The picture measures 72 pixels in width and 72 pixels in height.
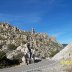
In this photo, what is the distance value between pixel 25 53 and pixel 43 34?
4116 inches

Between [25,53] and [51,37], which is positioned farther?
[51,37]

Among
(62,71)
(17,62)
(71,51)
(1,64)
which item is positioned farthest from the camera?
(17,62)

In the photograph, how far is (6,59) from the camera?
45.4 m

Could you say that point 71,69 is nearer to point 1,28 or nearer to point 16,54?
point 16,54

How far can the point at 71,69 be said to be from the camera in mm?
24375

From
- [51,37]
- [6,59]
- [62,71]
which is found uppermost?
[51,37]

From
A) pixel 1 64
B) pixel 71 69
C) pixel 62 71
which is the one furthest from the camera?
pixel 1 64

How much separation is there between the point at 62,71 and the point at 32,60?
22.8m

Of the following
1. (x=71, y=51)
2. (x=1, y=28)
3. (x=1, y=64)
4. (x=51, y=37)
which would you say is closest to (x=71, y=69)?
(x=71, y=51)

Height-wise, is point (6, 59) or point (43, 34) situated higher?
point (43, 34)

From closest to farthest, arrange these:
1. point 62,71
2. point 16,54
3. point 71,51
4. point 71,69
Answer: point 71,69, point 62,71, point 71,51, point 16,54

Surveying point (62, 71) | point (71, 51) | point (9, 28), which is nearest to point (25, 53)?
point (71, 51)

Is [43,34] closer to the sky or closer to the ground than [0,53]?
closer to the sky

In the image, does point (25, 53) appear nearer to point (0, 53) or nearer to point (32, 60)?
point (32, 60)
